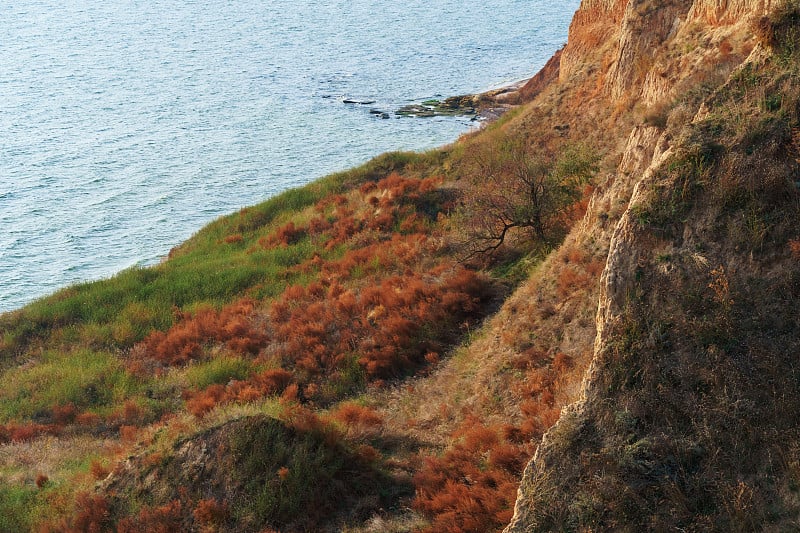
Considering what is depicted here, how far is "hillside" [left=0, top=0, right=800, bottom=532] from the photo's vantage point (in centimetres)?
802

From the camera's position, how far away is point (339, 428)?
13750mm

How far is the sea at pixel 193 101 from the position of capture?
38281mm

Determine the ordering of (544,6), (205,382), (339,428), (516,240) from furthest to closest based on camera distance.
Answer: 1. (544,6)
2. (516,240)
3. (205,382)
4. (339,428)

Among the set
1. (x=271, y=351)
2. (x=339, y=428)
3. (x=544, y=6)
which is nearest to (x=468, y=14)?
(x=544, y=6)

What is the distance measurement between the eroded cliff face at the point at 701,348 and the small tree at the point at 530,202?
9168 mm

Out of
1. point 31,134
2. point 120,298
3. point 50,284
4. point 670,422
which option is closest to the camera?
point 670,422

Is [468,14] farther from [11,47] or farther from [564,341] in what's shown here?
[564,341]

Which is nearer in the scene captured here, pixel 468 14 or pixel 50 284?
pixel 50 284

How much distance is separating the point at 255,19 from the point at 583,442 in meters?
85.2

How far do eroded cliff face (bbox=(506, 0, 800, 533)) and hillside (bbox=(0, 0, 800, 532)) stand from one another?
3 cm

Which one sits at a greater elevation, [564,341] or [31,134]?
[31,134]

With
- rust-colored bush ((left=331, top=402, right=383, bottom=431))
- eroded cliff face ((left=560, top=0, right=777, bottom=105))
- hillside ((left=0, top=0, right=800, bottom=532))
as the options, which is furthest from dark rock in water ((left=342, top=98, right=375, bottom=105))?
rust-colored bush ((left=331, top=402, right=383, bottom=431))

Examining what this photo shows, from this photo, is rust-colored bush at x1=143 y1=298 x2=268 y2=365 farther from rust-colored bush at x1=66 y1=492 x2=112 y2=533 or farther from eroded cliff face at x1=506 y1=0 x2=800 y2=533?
eroded cliff face at x1=506 y1=0 x2=800 y2=533

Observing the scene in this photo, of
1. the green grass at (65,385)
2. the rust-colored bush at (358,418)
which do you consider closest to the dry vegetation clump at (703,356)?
the rust-colored bush at (358,418)
